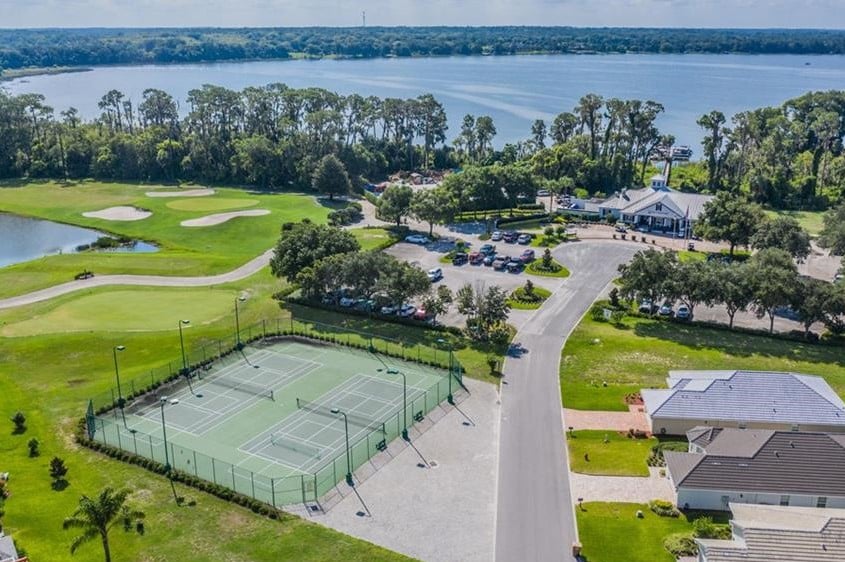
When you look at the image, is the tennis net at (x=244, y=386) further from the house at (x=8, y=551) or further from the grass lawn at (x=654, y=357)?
the grass lawn at (x=654, y=357)

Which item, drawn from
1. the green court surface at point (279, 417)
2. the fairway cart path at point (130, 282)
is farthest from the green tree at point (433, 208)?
the green court surface at point (279, 417)

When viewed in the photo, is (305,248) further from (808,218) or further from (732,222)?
(808,218)

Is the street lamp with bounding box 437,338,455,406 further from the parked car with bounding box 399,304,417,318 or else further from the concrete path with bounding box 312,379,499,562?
the parked car with bounding box 399,304,417,318

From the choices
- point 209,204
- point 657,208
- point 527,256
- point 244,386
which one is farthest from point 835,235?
point 209,204

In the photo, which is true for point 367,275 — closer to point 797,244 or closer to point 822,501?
point 822,501

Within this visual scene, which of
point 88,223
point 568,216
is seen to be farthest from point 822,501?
point 88,223
